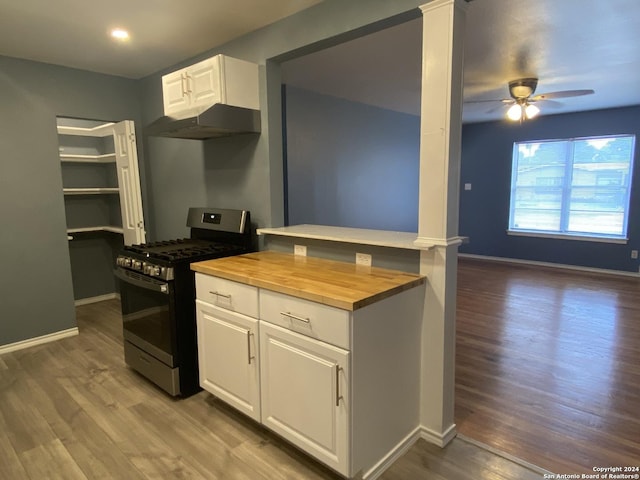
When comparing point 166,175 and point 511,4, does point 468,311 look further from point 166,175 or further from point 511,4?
point 166,175

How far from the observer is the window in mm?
5820

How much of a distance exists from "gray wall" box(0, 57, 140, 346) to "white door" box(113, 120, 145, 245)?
0.30 m

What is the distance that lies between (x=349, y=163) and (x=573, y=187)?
3790 mm

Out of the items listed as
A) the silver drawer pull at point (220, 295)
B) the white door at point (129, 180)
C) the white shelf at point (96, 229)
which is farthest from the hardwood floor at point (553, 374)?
the white shelf at point (96, 229)

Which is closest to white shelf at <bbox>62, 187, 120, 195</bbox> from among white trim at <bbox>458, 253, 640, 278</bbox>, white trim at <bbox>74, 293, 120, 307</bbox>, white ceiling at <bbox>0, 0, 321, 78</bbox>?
white trim at <bbox>74, 293, 120, 307</bbox>

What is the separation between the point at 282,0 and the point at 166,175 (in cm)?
208

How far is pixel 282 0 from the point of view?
89.4 inches

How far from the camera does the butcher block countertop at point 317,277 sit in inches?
66.9

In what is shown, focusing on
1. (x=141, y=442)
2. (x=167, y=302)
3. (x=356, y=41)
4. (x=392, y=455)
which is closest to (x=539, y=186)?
(x=356, y=41)

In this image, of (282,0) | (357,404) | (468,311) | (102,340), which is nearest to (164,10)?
(282,0)

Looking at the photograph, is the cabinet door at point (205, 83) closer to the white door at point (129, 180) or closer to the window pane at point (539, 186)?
the white door at point (129, 180)

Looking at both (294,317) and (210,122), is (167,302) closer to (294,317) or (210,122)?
(294,317)

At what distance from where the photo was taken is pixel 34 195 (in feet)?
11.1

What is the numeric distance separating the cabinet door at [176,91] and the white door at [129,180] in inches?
36.5
